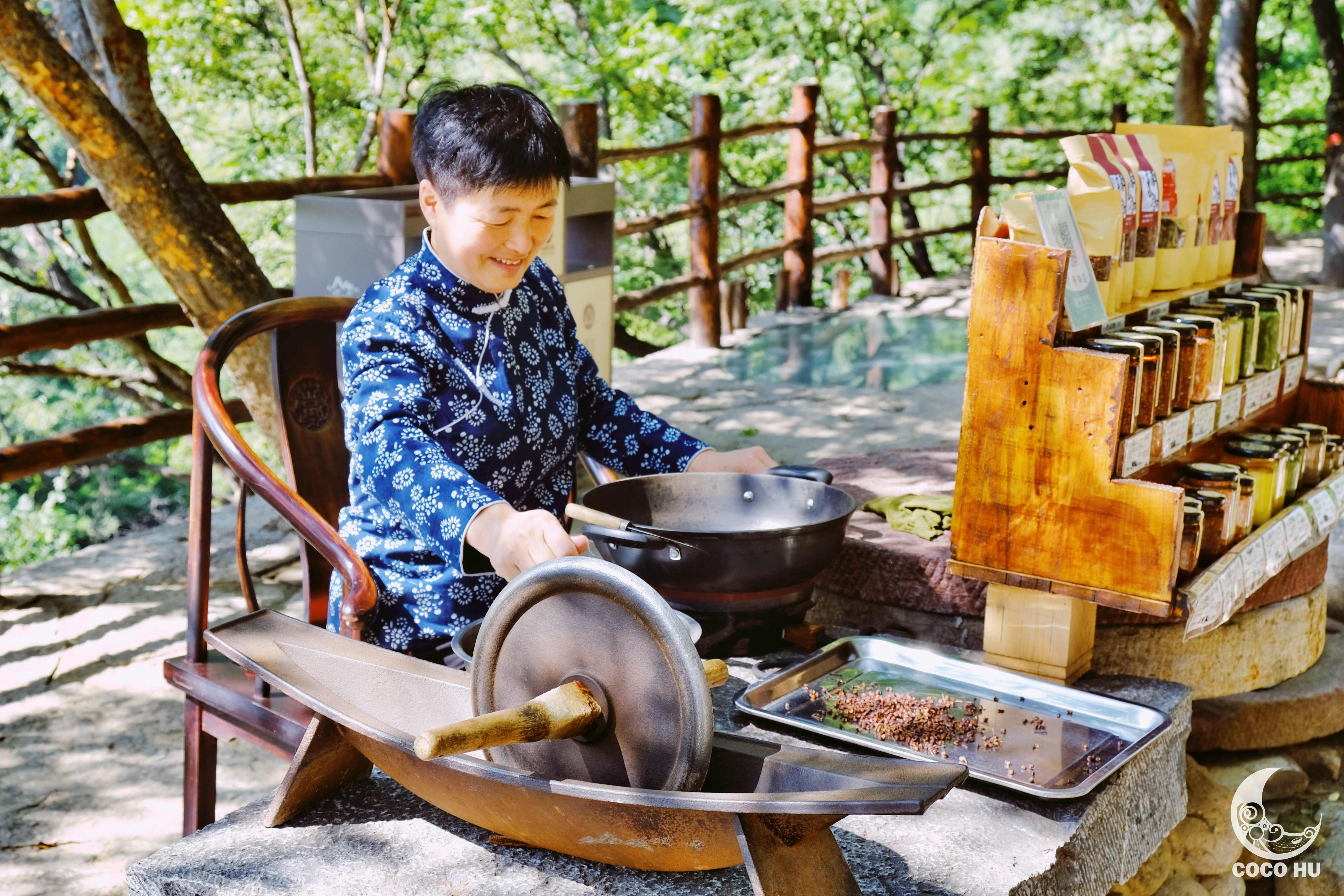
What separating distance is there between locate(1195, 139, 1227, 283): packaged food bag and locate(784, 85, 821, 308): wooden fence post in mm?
5139

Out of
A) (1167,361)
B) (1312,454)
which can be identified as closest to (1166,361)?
(1167,361)

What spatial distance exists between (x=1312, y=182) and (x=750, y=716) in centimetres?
1675

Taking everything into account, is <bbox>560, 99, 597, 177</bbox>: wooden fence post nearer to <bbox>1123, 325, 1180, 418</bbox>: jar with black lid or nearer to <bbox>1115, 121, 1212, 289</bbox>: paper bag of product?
<bbox>1115, 121, 1212, 289</bbox>: paper bag of product

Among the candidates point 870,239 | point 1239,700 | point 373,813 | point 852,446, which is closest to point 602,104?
point 870,239

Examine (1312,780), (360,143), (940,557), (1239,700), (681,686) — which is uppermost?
(360,143)

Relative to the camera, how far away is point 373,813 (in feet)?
4.80

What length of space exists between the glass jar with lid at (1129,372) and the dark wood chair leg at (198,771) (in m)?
1.46

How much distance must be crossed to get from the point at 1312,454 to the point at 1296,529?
0.34m

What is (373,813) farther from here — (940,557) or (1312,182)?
(1312,182)

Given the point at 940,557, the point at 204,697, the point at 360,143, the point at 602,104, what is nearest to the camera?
the point at 204,697

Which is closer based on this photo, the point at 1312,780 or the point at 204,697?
the point at 204,697

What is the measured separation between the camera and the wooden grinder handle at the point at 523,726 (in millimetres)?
1049

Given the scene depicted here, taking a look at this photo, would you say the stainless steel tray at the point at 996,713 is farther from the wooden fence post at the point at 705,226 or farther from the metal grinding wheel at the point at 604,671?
the wooden fence post at the point at 705,226

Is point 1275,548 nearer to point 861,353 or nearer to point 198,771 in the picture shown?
point 198,771
